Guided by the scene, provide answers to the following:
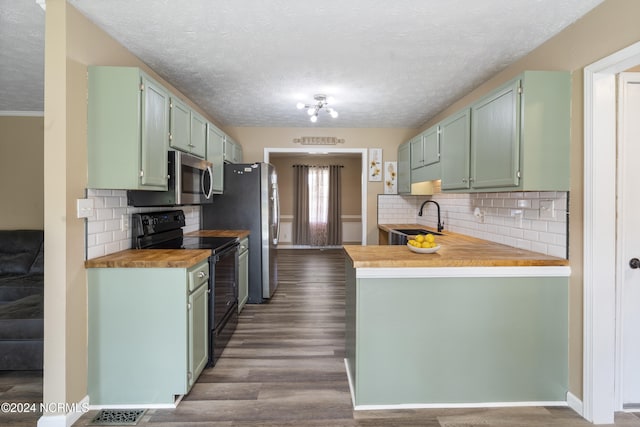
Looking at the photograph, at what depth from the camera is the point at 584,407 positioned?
6.39 ft

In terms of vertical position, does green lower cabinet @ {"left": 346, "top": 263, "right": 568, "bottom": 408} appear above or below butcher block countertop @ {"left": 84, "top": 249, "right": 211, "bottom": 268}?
below

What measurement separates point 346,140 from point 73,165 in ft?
12.6

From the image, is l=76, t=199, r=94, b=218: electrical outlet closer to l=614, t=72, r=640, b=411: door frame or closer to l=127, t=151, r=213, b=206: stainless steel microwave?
l=127, t=151, r=213, b=206: stainless steel microwave

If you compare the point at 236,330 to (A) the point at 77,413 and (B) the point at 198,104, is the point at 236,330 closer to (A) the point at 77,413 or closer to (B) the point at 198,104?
(A) the point at 77,413

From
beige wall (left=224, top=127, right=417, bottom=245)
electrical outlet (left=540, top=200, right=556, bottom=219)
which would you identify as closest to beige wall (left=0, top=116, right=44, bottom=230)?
beige wall (left=224, top=127, right=417, bottom=245)

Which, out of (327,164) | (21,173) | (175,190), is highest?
(327,164)

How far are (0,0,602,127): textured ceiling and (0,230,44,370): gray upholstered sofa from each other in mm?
1579

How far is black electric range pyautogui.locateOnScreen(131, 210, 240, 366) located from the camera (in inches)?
100

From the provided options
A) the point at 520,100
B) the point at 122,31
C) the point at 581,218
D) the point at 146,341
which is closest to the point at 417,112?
the point at 520,100

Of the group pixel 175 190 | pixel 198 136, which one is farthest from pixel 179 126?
pixel 175 190

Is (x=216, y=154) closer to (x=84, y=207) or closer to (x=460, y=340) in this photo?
(x=84, y=207)

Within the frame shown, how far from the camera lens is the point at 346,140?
5203 mm

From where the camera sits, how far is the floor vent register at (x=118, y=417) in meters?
1.90
